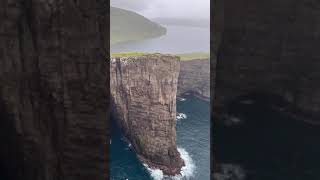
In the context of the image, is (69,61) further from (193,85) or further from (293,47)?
(193,85)

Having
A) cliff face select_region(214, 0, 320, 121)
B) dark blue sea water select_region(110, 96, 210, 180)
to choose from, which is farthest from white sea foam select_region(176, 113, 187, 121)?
cliff face select_region(214, 0, 320, 121)

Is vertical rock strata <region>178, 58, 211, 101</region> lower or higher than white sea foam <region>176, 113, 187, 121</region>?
higher

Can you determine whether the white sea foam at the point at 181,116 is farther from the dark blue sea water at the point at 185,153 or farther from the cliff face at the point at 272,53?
the cliff face at the point at 272,53

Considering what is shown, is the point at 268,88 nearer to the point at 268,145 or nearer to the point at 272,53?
the point at 272,53

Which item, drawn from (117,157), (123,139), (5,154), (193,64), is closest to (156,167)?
(117,157)

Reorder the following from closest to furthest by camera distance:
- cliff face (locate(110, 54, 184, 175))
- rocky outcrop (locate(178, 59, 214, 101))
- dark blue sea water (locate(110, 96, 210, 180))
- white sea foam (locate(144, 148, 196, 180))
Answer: white sea foam (locate(144, 148, 196, 180)), dark blue sea water (locate(110, 96, 210, 180)), cliff face (locate(110, 54, 184, 175)), rocky outcrop (locate(178, 59, 214, 101))

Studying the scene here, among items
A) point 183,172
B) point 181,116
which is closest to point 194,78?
point 181,116

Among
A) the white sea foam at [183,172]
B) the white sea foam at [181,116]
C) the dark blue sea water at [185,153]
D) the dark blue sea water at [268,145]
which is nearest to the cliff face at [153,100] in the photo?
the white sea foam at [183,172]

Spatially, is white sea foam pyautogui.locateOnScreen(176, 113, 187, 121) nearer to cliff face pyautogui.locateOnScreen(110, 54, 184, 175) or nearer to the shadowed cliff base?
cliff face pyautogui.locateOnScreen(110, 54, 184, 175)
